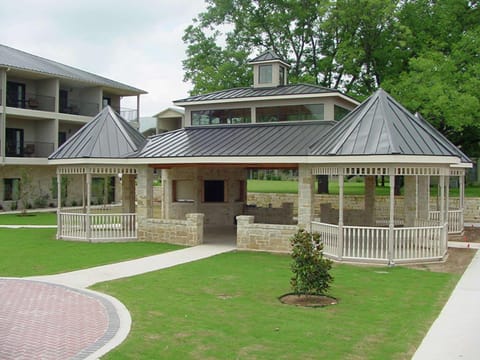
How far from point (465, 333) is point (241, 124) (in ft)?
49.7

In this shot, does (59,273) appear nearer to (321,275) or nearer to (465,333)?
(321,275)

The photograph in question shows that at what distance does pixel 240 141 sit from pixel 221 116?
3.48m

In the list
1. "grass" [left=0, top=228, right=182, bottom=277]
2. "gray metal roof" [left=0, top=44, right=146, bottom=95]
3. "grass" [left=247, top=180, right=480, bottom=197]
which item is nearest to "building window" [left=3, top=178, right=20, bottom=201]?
"gray metal roof" [left=0, top=44, right=146, bottom=95]

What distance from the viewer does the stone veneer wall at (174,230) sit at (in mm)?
19922

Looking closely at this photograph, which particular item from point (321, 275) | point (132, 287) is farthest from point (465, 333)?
point (132, 287)

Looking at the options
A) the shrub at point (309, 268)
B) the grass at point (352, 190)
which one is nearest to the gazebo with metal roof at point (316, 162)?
the shrub at point (309, 268)

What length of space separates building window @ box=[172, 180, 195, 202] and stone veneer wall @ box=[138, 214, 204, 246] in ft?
15.8

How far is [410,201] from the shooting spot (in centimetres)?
2036

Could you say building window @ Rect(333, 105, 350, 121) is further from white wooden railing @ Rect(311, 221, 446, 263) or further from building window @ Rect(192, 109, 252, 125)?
white wooden railing @ Rect(311, 221, 446, 263)

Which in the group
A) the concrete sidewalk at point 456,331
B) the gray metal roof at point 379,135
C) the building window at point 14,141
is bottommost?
the concrete sidewalk at point 456,331

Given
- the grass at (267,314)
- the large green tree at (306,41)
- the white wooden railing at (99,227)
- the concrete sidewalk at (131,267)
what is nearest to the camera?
the grass at (267,314)

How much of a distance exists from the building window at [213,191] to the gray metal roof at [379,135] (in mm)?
8815

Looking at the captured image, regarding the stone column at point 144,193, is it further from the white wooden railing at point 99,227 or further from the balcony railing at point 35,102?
the balcony railing at point 35,102

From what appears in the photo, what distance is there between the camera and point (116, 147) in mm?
21234
